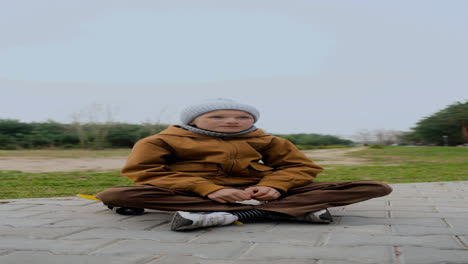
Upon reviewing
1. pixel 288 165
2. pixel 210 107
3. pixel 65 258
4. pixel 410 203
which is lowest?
pixel 410 203

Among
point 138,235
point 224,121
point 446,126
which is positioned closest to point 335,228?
point 224,121

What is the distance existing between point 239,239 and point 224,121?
1.01m

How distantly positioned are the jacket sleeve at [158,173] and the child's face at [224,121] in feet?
1.06

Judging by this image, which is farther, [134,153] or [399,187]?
[399,187]

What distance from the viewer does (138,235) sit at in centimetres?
240

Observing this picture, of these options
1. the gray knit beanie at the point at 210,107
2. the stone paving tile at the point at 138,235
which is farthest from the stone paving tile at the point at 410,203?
the stone paving tile at the point at 138,235

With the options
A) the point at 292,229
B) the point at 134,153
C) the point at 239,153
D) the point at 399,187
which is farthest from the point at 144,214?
the point at 399,187

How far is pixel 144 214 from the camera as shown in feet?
10.6

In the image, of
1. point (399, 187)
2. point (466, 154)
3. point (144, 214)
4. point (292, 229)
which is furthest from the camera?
point (466, 154)

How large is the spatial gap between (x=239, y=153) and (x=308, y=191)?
54cm

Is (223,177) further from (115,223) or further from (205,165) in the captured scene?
(115,223)

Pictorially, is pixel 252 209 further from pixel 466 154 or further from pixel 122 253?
pixel 466 154

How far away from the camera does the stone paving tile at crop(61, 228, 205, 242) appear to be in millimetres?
2309

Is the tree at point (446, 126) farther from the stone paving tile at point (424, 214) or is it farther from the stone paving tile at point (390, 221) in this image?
the stone paving tile at point (390, 221)
